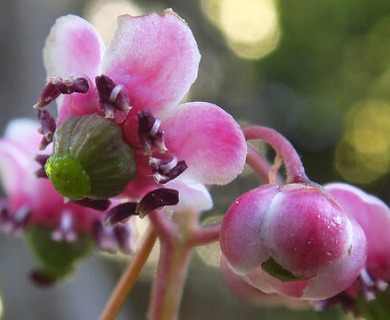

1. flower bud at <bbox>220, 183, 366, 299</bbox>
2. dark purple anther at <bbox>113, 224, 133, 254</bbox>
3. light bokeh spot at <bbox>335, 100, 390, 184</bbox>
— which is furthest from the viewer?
light bokeh spot at <bbox>335, 100, 390, 184</bbox>

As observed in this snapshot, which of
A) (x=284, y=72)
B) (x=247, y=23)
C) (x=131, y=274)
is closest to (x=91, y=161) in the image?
(x=131, y=274)

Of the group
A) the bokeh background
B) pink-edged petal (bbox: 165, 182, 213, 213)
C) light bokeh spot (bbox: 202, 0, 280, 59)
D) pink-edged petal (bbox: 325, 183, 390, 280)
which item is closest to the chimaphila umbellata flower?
pink-edged petal (bbox: 325, 183, 390, 280)

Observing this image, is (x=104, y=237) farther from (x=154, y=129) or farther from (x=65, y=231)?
(x=154, y=129)

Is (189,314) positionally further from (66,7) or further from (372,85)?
(372,85)

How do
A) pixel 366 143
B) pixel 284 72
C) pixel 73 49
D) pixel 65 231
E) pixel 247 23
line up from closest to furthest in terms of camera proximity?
pixel 73 49, pixel 65 231, pixel 366 143, pixel 247 23, pixel 284 72

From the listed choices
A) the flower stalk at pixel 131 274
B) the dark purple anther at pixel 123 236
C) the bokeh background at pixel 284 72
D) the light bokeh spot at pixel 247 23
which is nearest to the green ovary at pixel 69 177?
the flower stalk at pixel 131 274

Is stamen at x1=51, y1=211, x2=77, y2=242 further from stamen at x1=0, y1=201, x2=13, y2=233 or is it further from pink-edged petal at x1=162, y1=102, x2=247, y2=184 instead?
pink-edged petal at x1=162, y1=102, x2=247, y2=184
